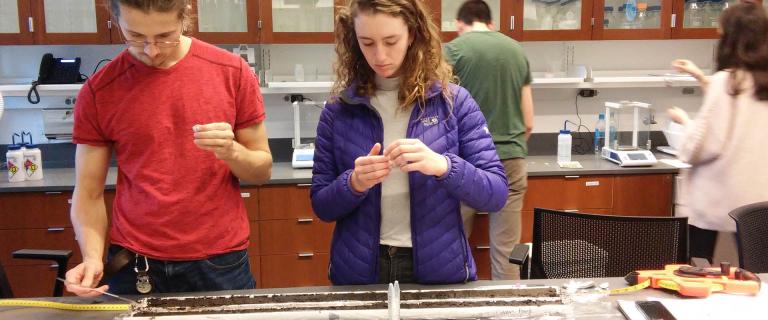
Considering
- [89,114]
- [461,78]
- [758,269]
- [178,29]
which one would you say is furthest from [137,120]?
[461,78]

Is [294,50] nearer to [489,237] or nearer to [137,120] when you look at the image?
[489,237]

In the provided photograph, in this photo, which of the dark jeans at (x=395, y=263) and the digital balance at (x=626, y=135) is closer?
the dark jeans at (x=395, y=263)

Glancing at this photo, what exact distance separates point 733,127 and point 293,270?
2.18 meters

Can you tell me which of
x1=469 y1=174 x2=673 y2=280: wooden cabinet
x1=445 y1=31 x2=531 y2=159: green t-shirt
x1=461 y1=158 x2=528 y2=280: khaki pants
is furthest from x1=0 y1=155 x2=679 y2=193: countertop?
x1=445 y1=31 x2=531 y2=159: green t-shirt

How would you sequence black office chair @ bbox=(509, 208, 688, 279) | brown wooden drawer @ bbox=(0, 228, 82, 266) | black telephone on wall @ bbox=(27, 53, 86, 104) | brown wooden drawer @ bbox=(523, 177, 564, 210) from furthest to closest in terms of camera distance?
black telephone on wall @ bbox=(27, 53, 86, 104), brown wooden drawer @ bbox=(523, 177, 564, 210), brown wooden drawer @ bbox=(0, 228, 82, 266), black office chair @ bbox=(509, 208, 688, 279)

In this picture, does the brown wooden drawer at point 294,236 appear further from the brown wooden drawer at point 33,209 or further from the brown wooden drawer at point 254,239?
the brown wooden drawer at point 33,209

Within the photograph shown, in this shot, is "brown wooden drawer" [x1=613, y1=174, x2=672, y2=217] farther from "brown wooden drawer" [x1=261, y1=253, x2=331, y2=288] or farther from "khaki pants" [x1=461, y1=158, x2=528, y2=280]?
"brown wooden drawer" [x1=261, y1=253, x2=331, y2=288]

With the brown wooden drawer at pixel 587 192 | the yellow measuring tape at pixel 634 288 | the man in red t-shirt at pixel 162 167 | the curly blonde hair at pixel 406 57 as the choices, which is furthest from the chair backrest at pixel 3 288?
the brown wooden drawer at pixel 587 192

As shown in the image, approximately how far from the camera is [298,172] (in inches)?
136

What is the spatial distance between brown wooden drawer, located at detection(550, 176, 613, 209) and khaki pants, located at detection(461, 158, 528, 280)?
290 millimetres

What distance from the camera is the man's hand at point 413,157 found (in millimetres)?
1301

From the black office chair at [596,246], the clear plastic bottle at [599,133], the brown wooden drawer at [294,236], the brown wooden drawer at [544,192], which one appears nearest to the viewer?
the black office chair at [596,246]

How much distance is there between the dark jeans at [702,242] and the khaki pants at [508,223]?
3.26ft

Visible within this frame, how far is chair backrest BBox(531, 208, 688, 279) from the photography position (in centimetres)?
191
